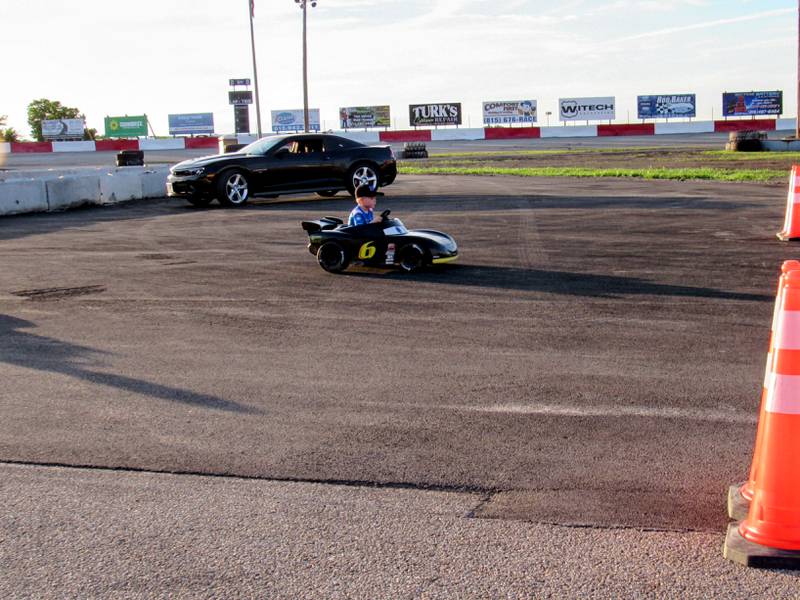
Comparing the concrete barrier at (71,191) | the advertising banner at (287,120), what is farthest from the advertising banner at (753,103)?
the concrete barrier at (71,191)

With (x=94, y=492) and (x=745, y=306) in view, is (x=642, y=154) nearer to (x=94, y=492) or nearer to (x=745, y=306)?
(x=745, y=306)

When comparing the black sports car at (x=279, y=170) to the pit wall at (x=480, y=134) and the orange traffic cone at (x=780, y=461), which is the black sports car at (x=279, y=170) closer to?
the orange traffic cone at (x=780, y=461)

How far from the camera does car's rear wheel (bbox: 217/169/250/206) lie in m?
20.3

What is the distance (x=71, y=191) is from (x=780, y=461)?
20.8 metres

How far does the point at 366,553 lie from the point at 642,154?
38085mm

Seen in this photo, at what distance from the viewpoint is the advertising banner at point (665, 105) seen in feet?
257

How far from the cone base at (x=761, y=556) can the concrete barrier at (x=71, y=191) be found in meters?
20.4

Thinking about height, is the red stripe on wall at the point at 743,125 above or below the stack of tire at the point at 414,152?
above

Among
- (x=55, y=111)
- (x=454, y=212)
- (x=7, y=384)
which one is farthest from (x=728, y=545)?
(x=55, y=111)

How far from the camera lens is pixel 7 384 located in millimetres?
6938

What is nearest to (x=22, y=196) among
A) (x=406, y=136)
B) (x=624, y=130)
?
(x=406, y=136)

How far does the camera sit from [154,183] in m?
25.2

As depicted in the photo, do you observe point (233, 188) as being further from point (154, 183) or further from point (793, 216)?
point (793, 216)

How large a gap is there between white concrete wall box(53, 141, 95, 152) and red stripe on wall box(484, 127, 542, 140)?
2694cm
